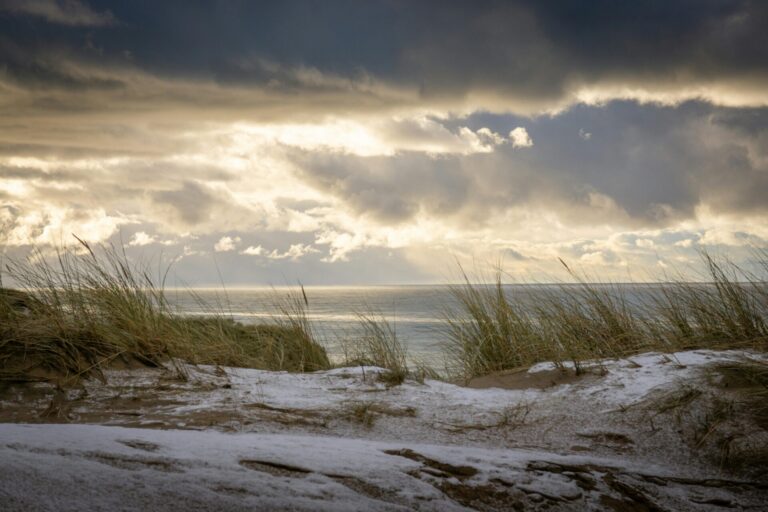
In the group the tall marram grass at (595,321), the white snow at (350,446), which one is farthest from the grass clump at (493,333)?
the white snow at (350,446)

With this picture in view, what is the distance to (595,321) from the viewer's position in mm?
4445

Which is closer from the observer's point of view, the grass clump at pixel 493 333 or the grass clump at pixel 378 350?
the grass clump at pixel 378 350

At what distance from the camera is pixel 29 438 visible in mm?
1633

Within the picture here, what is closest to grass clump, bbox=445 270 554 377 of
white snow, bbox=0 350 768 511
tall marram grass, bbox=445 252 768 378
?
tall marram grass, bbox=445 252 768 378

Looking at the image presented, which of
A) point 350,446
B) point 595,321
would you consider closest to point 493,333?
point 595,321

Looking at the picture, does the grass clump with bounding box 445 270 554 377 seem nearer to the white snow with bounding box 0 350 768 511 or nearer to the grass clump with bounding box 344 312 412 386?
the grass clump with bounding box 344 312 412 386

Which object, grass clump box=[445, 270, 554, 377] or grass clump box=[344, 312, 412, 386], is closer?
grass clump box=[344, 312, 412, 386]

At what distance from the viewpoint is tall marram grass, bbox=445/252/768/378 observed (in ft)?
12.6

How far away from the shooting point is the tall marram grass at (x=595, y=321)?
3.85 metres

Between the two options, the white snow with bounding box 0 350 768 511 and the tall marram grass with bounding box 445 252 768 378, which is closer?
the white snow with bounding box 0 350 768 511

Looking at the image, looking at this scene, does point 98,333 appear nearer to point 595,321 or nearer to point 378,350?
point 378,350

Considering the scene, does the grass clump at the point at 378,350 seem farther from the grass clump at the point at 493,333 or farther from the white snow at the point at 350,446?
the white snow at the point at 350,446

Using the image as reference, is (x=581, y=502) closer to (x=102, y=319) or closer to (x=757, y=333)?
(x=757, y=333)

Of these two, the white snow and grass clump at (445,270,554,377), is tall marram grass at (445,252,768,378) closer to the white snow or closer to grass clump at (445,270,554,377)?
grass clump at (445,270,554,377)
